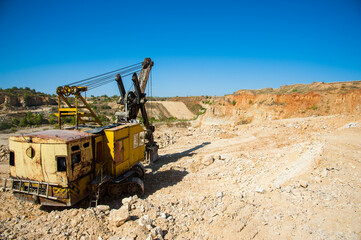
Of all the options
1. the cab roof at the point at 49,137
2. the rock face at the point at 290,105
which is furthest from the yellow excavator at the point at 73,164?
the rock face at the point at 290,105

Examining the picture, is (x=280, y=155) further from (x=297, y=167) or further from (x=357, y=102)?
(x=357, y=102)

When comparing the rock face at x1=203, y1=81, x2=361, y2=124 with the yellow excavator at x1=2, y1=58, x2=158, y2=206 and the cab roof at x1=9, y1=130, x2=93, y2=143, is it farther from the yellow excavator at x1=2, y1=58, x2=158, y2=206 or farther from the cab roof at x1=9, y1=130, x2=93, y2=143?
the cab roof at x1=9, y1=130, x2=93, y2=143

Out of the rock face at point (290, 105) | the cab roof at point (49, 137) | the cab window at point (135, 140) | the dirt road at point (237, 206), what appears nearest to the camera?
the dirt road at point (237, 206)

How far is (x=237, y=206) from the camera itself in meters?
5.79

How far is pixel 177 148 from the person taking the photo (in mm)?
15766

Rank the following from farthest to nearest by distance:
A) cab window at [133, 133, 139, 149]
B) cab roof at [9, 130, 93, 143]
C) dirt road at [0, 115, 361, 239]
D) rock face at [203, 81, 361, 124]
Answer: rock face at [203, 81, 361, 124], cab window at [133, 133, 139, 149], cab roof at [9, 130, 93, 143], dirt road at [0, 115, 361, 239]

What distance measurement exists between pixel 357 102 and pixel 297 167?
18770mm

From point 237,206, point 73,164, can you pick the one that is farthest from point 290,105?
point 73,164

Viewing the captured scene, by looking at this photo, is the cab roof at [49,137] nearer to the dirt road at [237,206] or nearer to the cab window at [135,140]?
the dirt road at [237,206]

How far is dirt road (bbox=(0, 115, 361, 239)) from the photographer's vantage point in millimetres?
4828

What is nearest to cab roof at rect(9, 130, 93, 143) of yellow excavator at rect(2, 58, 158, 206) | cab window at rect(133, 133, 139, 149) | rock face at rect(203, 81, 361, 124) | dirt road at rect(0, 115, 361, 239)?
yellow excavator at rect(2, 58, 158, 206)

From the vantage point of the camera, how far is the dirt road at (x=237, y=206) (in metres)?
4.83

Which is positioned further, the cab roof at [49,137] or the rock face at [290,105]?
the rock face at [290,105]

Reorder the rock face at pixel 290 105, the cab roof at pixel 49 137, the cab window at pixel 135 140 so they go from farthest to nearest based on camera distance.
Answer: the rock face at pixel 290 105, the cab window at pixel 135 140, the cab roof at pixel 49 137
